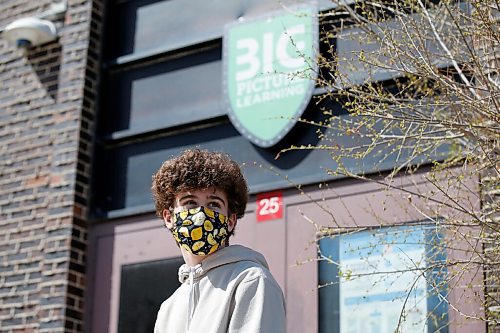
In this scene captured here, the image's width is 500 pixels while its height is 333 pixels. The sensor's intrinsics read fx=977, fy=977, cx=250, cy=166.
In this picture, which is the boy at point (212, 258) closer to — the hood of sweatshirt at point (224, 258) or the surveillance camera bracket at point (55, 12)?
the hood of sweatshirt at point (224, 258)

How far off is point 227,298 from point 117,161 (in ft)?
15.0

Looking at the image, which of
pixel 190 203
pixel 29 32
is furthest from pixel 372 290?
pixel 29 32

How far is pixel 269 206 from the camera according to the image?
6770mm

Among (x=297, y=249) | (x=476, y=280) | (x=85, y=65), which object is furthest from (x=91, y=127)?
(x=476, y=280)

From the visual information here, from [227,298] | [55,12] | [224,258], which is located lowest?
[227,298]

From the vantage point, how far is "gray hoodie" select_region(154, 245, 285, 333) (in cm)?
315

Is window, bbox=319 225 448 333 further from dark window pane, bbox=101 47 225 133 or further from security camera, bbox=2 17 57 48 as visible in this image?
security camera, bbox=2 17 57 48

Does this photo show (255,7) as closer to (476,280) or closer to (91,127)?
(91,127)

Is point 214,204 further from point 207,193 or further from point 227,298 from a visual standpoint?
point 227,298

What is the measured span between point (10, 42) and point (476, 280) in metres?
4.50

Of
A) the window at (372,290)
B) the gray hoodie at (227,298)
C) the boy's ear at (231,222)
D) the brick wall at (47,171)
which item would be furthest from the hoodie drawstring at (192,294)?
the brick wall at (47,171)

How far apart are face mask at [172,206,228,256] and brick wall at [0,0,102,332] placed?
3902 mm

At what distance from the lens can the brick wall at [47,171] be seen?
287 inches

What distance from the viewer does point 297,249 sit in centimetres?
657
